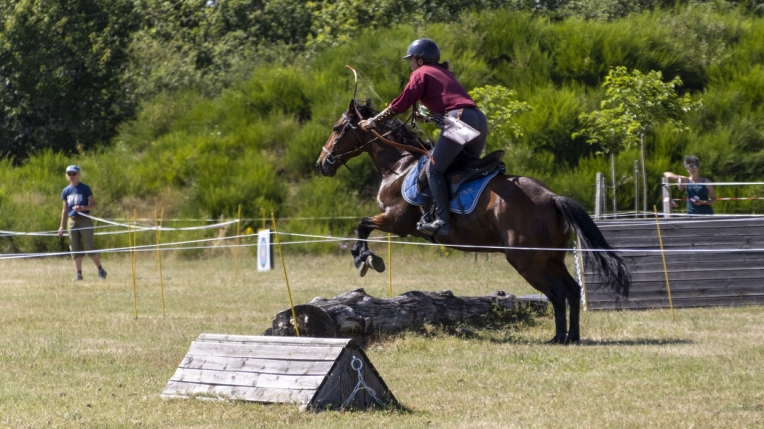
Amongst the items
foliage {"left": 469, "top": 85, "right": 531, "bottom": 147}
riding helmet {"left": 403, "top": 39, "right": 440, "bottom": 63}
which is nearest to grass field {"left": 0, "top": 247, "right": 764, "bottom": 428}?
riding helmet {"left": 403, "top": 39, "right": 440, "bottom": 63}

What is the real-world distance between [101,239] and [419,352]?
15.3 meters

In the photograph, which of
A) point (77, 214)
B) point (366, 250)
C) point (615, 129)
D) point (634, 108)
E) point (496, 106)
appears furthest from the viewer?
point (496, 106)

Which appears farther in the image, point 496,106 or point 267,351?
point 496,106

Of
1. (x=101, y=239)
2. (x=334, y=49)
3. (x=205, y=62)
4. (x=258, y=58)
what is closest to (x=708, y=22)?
(x=334, y=49)

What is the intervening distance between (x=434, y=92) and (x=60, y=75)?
72.7 feet

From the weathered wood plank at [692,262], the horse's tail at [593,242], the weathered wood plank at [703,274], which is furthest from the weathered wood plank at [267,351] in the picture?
the weathered wood plank at [692,262]

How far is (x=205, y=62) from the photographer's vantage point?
32.3 m

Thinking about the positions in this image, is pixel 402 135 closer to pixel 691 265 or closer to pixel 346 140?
pixel 346 140

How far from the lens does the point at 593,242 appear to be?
395 inches

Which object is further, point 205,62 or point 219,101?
point 205,62

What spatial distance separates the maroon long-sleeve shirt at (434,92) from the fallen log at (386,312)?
201 cm

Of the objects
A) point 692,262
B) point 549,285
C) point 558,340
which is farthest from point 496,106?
point 558,340

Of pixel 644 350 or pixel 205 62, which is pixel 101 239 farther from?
pixel 644 350

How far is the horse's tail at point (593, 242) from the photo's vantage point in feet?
32.9
